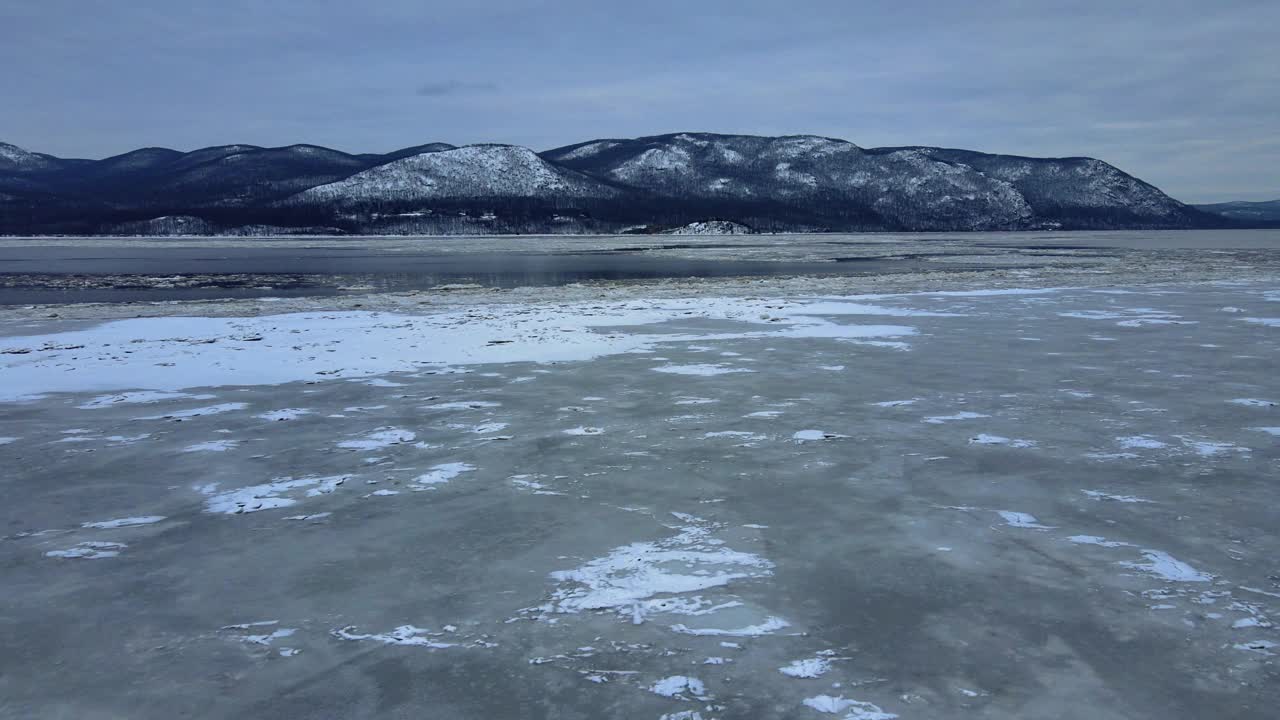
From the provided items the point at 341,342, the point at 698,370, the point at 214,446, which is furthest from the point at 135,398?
the point at 698,370

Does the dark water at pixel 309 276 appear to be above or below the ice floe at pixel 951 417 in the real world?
above

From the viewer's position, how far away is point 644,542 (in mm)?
5582

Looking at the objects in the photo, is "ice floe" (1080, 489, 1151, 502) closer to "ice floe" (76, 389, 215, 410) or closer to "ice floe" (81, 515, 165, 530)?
"ice floe" (81, 515, 165, 530)

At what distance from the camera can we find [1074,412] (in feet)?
30.9

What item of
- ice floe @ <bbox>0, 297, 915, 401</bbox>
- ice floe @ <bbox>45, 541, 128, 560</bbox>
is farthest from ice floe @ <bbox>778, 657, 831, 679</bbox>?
ice floe @ <bbox>0, 297, 915, 401</bbox>

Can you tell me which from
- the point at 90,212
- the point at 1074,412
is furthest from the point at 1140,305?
the point at 90,212

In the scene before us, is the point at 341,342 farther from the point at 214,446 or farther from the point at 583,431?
the point at 583,431

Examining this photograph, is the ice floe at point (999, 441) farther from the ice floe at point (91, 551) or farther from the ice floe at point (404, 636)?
the ice floe at point (91, 551)

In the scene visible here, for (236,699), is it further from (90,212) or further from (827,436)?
(90,212)

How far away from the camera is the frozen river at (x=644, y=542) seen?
3.80 metres

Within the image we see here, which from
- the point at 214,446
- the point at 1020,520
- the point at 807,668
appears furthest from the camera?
the point at 214,446

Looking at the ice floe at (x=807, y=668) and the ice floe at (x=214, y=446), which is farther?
the ice floe at (x=214, y=446)

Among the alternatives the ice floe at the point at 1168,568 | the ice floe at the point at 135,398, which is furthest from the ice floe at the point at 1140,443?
the ice floe at the point at 135,398

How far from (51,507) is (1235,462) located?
10155 mm
